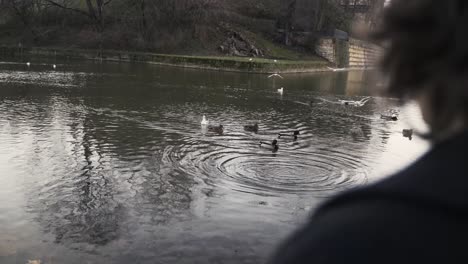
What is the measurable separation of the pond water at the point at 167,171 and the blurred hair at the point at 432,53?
12.6 inches

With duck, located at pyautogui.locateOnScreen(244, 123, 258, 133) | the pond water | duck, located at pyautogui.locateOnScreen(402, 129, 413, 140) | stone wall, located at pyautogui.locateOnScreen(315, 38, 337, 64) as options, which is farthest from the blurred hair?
stone wall, located at pyautogui.locateOnScreen(315, 38, 337, 64)

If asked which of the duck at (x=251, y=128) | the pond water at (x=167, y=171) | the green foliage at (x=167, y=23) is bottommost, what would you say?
the pond water at (x=167, y=171)

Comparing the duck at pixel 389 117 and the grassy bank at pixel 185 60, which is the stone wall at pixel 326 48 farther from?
the duck at pixel 389 117

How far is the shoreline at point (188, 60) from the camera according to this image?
160 ft

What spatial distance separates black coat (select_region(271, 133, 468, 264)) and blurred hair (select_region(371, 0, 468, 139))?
11 cm

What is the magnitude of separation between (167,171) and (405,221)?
12533 millimetres

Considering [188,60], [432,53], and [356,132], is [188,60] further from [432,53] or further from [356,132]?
[432,53]

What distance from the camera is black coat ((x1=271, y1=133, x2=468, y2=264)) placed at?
0.94m

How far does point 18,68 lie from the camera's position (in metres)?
39.9

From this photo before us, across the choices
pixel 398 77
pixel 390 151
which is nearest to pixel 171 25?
pixel 390 151

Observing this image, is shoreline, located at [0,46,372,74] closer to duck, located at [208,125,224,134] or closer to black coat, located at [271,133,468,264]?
duck, located at [208,125,224,134]

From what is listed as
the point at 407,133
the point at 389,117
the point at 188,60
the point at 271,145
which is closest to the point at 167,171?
the point at 271,145

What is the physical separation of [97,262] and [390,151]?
1237 centimetres

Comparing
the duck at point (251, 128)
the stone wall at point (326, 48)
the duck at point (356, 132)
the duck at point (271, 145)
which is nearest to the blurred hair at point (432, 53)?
the duck at point (271, 145)
